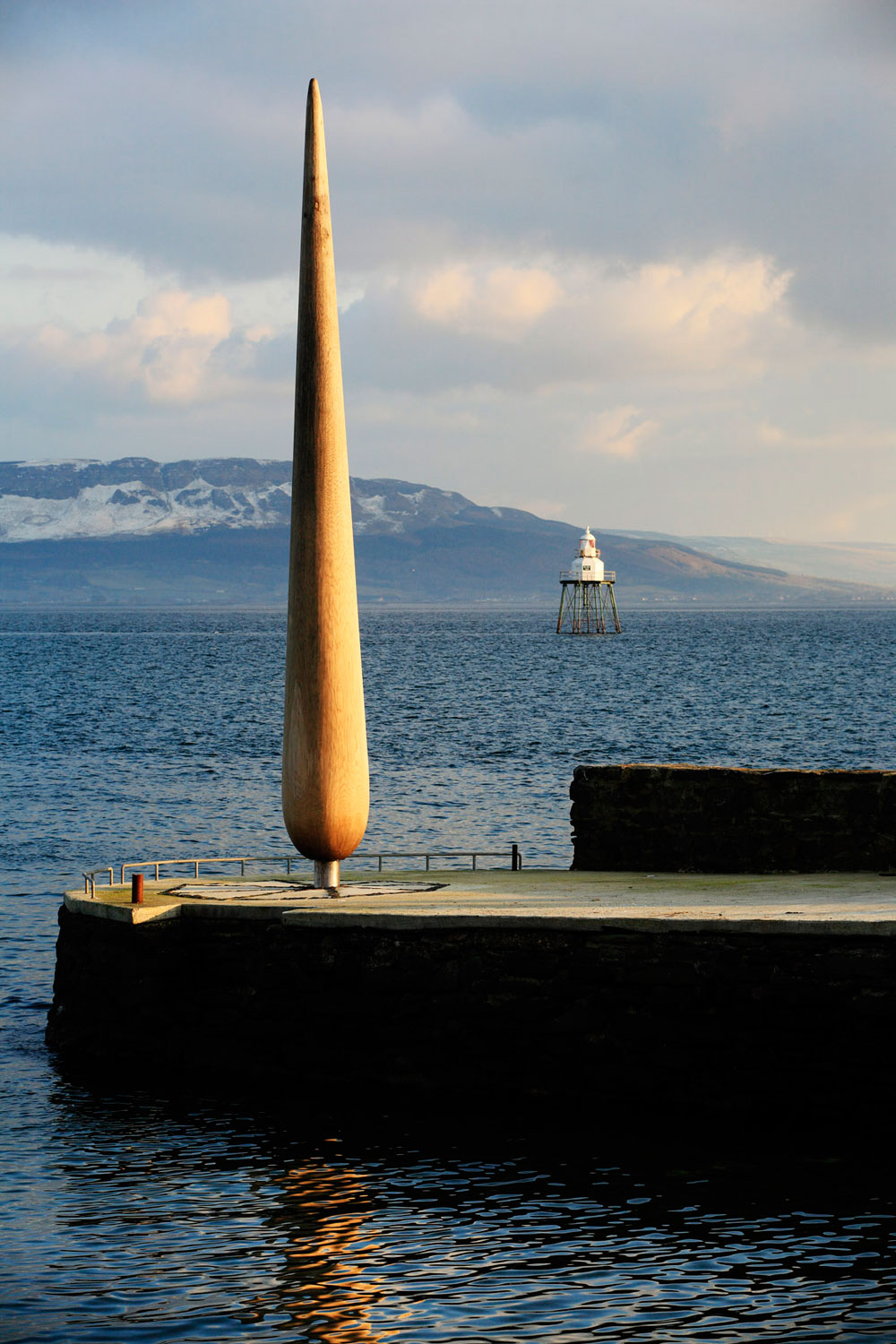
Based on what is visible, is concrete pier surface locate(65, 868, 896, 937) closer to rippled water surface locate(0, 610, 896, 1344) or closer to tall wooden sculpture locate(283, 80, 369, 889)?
tall wooden sculpture locate(283, 80, 369, 889)

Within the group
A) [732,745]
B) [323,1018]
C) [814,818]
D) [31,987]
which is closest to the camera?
[323,1018]

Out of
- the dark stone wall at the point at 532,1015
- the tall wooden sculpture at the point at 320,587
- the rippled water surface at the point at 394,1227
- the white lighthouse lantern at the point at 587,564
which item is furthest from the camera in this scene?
the white lighthouse lantern at the point at 587,564

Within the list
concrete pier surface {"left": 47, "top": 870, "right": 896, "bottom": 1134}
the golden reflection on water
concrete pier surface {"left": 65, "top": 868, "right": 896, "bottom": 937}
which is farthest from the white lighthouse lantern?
the golden reflection on water

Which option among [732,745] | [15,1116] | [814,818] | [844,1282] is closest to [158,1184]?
[15,1116]

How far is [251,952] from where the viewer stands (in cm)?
1544

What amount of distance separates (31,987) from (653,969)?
33.1 ft

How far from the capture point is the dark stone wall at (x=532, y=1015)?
13.6 metres

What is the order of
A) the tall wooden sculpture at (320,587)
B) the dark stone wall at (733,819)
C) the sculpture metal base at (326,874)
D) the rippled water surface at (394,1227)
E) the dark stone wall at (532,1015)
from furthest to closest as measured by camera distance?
the dark stone wall at (733,819), the sculpture metal base at (326,874), the tall wooden sculpture at (320,587), the dark stone wall at (532,1015), the rippled water surface at (394,1227)

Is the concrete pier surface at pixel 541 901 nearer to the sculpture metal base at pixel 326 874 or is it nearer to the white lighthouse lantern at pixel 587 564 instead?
the sculpture metal base at pixel 326 874

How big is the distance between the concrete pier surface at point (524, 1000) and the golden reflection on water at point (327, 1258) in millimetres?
1857

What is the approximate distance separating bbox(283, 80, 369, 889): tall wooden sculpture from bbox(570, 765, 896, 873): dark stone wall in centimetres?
296

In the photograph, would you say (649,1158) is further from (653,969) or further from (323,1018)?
(323,1018)

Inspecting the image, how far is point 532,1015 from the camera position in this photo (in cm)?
1429

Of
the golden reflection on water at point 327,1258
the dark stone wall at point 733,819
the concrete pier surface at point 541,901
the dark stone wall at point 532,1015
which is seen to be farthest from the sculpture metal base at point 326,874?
the golden reflection on water at point 327,1258
